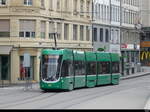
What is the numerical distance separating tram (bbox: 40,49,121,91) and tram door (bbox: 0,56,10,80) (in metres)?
11.1

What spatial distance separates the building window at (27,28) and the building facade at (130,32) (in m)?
28.9

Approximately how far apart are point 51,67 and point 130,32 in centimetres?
5534

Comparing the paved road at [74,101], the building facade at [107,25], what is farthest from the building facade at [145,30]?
the paved road at [74,101]

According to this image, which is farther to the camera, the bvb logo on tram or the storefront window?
the bvb logo on tram

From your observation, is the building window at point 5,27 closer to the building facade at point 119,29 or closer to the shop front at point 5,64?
the shop front at point 5,64

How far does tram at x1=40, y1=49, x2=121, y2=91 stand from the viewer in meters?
39.4

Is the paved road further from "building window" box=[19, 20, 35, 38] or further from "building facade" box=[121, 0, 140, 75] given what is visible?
"building facade" box=[121, 0, 140, 75]

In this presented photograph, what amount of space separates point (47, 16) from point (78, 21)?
9515 millimetres

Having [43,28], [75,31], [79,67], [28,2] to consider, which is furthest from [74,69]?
[75,31]

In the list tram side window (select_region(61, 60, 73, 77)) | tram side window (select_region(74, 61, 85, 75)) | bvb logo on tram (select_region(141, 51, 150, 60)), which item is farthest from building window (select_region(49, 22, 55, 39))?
bvb logo on tram (select_region(141, 51, 150, 60))

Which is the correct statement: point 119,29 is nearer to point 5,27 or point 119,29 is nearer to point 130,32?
point 130,32

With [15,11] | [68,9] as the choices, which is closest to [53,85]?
[15,11]

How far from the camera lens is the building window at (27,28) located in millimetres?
56844

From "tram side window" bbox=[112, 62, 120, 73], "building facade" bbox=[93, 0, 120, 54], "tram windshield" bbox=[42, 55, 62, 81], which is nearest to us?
"tram windshield" bbox=[42, 55, 62, 81]
